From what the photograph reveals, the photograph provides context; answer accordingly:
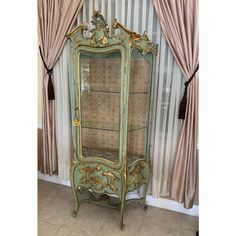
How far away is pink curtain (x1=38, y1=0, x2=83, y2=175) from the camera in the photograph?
2.32 metres

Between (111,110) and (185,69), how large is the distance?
0.83 metres

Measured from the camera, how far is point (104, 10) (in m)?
2.25

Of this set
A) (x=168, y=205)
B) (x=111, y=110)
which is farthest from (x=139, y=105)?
(x=168, y=205)

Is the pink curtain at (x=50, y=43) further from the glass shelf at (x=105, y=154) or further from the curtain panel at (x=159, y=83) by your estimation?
the glass shelf at (x=105, y=154)

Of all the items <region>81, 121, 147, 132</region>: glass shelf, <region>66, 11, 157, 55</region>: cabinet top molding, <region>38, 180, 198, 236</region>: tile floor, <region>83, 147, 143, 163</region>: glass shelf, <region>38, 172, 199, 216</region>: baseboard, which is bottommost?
<region>38, 180, 198, 236</region>: tile floor

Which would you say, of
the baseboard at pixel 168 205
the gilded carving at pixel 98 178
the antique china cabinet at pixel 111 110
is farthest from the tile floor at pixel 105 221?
the gilded carving at pixel 98 178

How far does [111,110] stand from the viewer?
6.74 ft

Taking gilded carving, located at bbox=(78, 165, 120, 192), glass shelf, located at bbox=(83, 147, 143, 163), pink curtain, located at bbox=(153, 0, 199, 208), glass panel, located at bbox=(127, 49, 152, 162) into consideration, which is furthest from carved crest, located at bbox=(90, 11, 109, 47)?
gilded carving, located at bbox=(78, 165, 120, 192)

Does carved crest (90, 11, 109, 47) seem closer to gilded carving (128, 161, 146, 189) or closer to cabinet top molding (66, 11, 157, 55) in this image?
cabinet top molding (66, 11, 157, 55)

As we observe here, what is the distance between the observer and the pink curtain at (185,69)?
188 cm

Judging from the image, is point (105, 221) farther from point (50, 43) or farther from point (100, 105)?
point (50, 43)

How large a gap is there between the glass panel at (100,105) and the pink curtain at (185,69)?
638 millimetres
